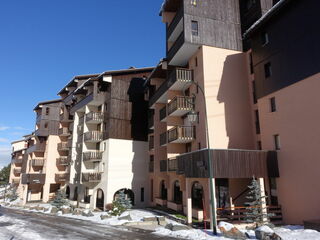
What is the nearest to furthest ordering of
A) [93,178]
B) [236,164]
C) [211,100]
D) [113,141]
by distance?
1. [236,164]
2. [211,100]
3. [93,178]
4. [113,141]

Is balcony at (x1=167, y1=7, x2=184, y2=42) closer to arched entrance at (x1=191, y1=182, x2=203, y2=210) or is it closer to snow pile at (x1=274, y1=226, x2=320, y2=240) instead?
arched entrance at (x1=191, y1=182, x2=203, y2=210)

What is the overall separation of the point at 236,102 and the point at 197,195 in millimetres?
9644

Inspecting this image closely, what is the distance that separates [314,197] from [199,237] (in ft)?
25.8

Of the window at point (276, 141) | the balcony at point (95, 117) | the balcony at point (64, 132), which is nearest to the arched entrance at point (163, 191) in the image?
the balcony at point (95, 117)

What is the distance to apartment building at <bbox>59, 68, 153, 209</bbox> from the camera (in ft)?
113

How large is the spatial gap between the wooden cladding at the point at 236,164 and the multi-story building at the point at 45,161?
120 ft

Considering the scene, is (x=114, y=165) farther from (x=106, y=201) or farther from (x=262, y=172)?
(x=262, y=172)

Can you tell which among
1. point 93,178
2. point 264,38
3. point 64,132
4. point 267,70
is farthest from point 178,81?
point 64,132

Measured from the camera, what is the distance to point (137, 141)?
3669cm

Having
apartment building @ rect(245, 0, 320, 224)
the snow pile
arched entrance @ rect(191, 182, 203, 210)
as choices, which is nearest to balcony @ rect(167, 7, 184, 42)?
apartment building @ rect(245, 0, 320, 224)

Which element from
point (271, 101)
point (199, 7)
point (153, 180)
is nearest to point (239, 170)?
point (271, 101)

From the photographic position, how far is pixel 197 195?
81.4 feet

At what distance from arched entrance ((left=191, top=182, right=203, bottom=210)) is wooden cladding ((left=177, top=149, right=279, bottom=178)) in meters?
5.33

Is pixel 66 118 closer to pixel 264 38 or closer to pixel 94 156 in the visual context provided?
pixel 94 156
